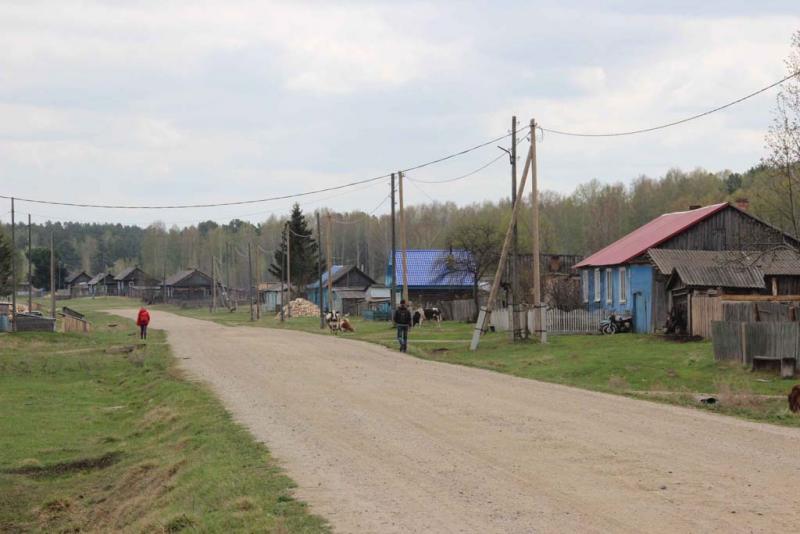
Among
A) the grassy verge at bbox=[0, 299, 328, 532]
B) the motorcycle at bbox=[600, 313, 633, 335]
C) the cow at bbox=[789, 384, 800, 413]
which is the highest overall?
the motorcycle at bbox=[600, 313, 633, 335]

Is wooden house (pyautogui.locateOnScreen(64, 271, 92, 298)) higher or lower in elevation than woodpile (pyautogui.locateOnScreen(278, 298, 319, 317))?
higher

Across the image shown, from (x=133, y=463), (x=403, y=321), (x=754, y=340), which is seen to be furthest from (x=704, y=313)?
(x=133, y=463)

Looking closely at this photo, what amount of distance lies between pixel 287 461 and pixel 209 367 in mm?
17132

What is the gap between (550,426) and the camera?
14602 mm

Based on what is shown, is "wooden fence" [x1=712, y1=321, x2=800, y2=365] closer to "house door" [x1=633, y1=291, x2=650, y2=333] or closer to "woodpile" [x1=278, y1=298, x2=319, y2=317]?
"house door" [x1=633, y1=291, x2=650, y2=333]

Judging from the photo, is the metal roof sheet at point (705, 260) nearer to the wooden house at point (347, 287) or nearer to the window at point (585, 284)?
the window at point (585, 284)

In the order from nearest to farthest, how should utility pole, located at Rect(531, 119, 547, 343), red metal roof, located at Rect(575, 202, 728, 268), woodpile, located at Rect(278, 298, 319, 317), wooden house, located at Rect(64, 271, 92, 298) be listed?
utility pole, located at Rect(531, 119, 547, 343) → red metal roof, located at Rect(575, 202, 728, 268) → woodpile, located at Rect(278, 298, 319, 317) → wooden house, located at Rect(64, 271, 92, 298)

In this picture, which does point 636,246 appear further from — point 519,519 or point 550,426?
point 519,519

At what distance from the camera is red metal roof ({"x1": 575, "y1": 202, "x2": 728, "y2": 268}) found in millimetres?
42344

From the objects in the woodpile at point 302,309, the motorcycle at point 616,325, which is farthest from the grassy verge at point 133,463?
the woodpile at point 302,309

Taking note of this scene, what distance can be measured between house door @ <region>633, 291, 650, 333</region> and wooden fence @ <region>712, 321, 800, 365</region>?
1530 centimetres

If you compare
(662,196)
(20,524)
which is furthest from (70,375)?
(662,196)

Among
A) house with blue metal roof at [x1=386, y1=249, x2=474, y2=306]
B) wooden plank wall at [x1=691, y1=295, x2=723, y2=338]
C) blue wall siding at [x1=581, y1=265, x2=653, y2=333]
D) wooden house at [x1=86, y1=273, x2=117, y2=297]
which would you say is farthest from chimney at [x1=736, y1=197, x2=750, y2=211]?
wooden house at [x1=86, y1=273, x2=117, y2=297]

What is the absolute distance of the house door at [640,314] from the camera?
4088 centimetres
